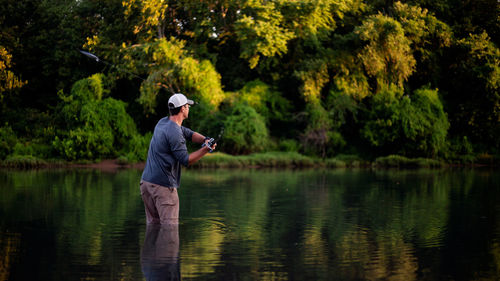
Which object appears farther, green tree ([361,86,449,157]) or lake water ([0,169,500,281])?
green tree ([361,86,449,157])

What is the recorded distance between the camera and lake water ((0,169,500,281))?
22.2ft

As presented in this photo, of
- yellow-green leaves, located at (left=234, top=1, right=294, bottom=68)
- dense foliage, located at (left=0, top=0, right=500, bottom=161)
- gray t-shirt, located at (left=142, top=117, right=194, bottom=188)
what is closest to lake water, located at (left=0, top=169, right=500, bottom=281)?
gray t-shirt, located at (left=142, top=117, right=194, bottom=188)

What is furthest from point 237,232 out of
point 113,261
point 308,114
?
point 308,114

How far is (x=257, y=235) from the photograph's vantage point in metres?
9.23

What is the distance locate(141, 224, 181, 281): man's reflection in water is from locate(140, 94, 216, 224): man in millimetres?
271

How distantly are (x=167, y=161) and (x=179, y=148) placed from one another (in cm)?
33

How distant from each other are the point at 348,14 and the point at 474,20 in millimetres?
6276

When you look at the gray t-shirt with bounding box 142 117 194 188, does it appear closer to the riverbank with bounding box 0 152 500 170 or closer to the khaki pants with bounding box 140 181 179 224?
→ the khaki pants with bounding box 140 181 179 224

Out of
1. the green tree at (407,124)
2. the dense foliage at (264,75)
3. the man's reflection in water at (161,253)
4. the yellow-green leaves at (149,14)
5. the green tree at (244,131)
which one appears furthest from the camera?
the yellow-green leaves at (149,14)

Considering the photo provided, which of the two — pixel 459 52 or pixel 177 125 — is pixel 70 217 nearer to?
pixel 177 125

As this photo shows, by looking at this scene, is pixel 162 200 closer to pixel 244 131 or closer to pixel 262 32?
pixel 244 131

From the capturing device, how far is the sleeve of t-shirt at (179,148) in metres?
8.12

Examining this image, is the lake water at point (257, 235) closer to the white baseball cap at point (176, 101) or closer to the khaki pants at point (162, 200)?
the khaki pants at point (162, 200)

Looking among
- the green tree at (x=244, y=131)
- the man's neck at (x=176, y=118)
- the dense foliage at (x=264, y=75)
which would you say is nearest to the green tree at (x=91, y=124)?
the dense foliage at (x=264, y=75)
